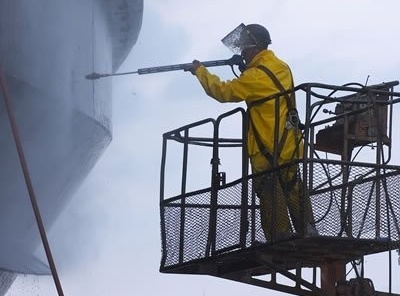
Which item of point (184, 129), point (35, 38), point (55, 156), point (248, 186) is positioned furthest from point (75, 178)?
point (248, 186)

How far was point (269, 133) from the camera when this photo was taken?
19.4 ft

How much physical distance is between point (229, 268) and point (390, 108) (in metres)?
1.26

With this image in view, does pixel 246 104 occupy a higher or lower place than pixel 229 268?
higher

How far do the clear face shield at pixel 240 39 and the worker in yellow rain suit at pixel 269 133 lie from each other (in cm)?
10

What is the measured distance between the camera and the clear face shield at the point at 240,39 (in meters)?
6.12

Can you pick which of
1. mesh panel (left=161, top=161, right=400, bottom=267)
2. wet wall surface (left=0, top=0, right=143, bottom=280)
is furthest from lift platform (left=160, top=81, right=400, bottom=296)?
wet wall surface (left=0, top=0, right=143, bottom=280)

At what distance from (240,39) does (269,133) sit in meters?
0.60

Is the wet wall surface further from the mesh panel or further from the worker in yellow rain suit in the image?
the worker in yellow rain suit

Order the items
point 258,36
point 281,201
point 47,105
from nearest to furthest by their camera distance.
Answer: point 281,201 < point 258,36 < point 47,105

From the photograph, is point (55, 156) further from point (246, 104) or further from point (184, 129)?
point (246, 104)

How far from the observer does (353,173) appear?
236 inches

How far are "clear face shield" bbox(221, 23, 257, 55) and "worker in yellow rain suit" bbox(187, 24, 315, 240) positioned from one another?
4.1 inches

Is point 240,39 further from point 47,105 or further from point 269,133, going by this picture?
point 47,105

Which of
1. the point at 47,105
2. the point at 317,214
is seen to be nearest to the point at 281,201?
the point at 317,214
